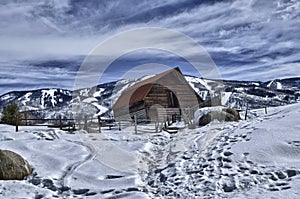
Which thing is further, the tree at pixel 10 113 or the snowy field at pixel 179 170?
the tree at pixel 10 113

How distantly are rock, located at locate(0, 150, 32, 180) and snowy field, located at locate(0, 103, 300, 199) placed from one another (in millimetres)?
280

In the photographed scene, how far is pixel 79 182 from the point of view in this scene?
8078 millimetres

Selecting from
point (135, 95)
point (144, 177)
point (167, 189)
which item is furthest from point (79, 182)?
point (135, 95)

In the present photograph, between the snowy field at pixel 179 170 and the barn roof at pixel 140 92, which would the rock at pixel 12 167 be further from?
the barn roof at pixel 140 92

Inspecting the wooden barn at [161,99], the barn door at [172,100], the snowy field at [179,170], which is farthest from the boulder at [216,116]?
the barn door at [172,100]

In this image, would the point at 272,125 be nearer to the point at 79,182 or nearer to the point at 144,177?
the point at 144,177

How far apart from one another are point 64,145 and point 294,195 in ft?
29.3

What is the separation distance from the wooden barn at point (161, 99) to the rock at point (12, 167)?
26338 millimetres

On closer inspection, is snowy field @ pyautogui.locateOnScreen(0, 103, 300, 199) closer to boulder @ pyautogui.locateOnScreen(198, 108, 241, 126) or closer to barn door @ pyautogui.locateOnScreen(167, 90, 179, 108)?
boulder @ pyautogui.locateOnScreen(198, 108, 241, 126)

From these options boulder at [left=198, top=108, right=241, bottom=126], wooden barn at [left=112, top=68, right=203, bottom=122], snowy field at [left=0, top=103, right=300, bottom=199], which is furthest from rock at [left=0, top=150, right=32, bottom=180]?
wooden barn at [left=112, top=68, right=203, bottom=122]

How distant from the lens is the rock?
26.7 ft

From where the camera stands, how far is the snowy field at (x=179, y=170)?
680 cm

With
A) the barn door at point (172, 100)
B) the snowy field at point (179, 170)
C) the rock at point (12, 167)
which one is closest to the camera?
the snowy field at point (179, 170)

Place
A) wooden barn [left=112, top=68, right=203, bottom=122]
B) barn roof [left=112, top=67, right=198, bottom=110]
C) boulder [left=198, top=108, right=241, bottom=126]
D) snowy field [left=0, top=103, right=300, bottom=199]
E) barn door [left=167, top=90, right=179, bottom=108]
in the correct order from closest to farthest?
1. snowy field [left=0, top=103, right=300, bottom=199]
2. boulder [left=198, top=108, right=241, bottom=126]
3. wooden barn [left=112, top=68, right=203, bottom=122]
4. barn roof [left=112, top=67, right=198, bottom=110]
5. barn door [left=167, top=90, right=179, bottom=108]
